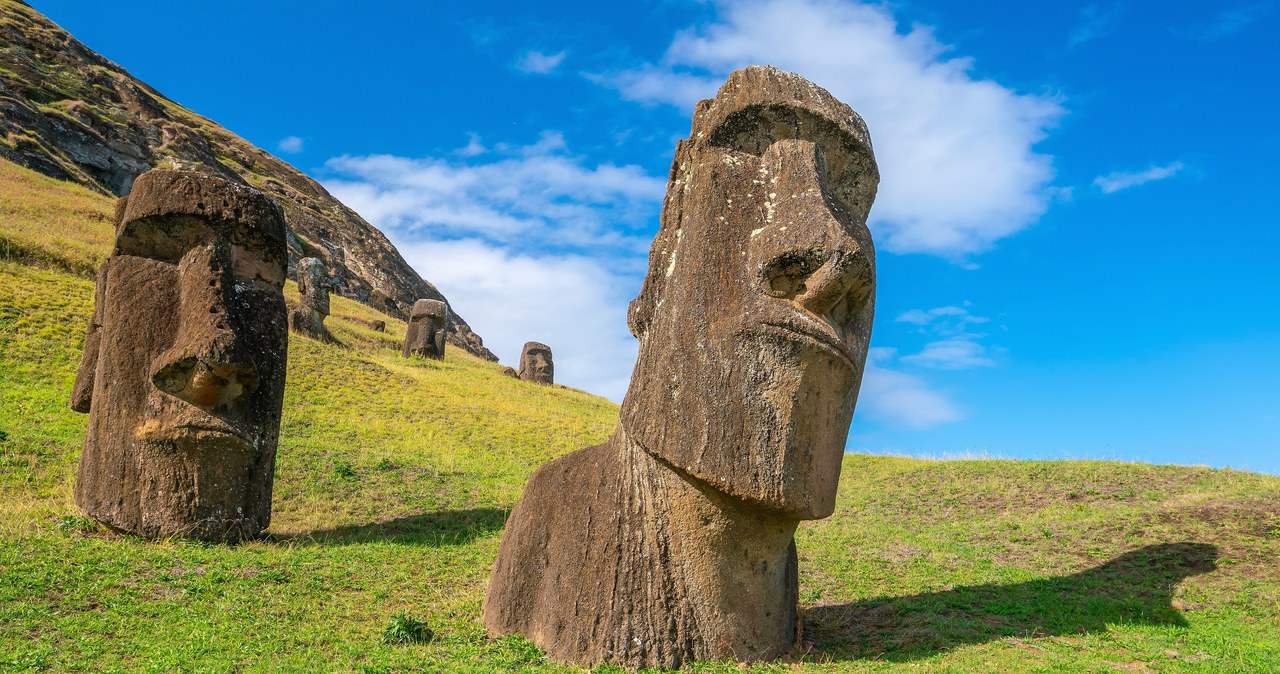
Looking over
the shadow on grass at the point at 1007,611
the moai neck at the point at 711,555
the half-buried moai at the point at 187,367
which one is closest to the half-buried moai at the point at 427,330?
the half-buried moai at the point at 187,367

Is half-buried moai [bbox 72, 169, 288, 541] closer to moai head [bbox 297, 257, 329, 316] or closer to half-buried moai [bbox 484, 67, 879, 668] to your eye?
half-buried moai [bbox 484, 67, 879, 668]

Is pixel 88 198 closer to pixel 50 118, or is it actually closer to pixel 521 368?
pixel 50 118

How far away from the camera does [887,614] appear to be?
28.3ft

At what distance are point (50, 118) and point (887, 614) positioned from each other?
197ft

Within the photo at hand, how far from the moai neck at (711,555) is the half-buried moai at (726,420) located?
0.01 meters

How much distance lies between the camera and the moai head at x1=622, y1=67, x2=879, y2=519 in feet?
21.1

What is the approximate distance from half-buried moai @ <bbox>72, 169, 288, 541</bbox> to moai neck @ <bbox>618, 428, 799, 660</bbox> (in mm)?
5752

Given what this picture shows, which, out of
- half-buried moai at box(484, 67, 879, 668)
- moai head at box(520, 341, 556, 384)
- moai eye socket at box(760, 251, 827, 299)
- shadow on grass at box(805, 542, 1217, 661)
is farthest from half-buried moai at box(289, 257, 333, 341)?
moai eye socket at box(760, 251, 827, 299)

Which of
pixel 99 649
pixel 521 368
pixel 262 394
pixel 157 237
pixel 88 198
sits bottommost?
pixel 99 649

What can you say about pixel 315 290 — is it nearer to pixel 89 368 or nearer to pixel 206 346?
pixel 89 368

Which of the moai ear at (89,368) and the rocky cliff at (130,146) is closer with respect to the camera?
the moai ear at (89,368)

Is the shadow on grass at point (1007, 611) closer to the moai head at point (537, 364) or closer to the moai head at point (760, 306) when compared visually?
the moai head at point (760, 306)

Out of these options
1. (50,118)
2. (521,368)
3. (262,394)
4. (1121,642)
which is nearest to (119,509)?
(262,394)

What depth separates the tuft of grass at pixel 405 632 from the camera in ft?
23.8
